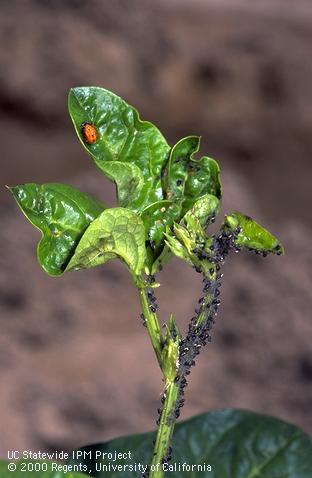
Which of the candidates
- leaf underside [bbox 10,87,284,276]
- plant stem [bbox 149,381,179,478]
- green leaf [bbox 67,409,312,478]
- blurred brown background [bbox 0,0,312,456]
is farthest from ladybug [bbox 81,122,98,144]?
blurred brown background [bbox 0,0,312,456]

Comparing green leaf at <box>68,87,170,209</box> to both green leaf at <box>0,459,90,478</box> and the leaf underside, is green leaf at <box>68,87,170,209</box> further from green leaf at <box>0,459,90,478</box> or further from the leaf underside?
green leaf at <box>0,459,90,478</box>

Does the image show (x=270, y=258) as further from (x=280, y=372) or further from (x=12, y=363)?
(x=12, y=363)

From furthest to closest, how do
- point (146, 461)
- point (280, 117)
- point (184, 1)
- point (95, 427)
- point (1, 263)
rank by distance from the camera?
point (184, 1)
point (280, 117)
point (1, 263)
point (95, 427)
point (146, 461)

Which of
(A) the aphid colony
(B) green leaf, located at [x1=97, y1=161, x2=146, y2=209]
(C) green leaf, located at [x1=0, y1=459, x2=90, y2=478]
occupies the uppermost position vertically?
(B) green leaf, located at [x1=97, y1=161, x2=146, y2=209]

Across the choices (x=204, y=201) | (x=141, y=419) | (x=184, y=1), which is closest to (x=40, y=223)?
(x=204, y=201)

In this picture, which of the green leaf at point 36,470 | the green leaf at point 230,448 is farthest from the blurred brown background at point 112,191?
the green leaf at point 36,470

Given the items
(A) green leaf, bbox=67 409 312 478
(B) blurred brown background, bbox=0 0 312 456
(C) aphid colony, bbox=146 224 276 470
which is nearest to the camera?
(C) aphid colony, bbox=146 224 276 470
